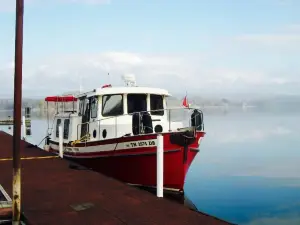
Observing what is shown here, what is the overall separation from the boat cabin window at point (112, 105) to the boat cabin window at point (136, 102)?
305 millimetres

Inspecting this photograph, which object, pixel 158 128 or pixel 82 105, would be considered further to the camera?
pixel 82 105

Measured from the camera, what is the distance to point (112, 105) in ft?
44.4

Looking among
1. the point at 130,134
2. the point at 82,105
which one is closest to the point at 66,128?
the point at 82,105

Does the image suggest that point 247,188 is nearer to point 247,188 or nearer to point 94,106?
point 247,188

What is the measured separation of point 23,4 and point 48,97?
43.6ft

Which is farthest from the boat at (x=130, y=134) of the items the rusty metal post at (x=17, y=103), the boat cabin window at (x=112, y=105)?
the rusty metal post at (x=17, y=103)

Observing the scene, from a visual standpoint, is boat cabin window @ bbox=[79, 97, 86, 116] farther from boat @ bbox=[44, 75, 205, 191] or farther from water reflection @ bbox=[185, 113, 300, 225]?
water reflection @ bbox=[185, 113, 300, 225]

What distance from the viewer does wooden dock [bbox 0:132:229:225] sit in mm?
5695

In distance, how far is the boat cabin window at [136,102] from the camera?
44.5 ft

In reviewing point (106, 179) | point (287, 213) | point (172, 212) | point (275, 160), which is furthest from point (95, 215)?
point (275, 160)

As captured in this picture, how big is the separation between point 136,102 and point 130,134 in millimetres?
2090

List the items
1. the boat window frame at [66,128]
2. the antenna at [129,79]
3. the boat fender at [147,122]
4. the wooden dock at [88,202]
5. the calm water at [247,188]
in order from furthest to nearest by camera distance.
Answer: the boat window frame at [66,128], the antenna at [129,79], the boat fender at [147,122], the calm water at [247,188], the wooden dock at [88,202]

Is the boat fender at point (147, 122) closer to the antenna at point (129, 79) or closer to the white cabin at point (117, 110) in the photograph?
the white cabin at point (117, 110)

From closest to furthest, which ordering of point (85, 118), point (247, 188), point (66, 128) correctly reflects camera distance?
point (85, 118) < point (247, 188) < point (66, 128)
